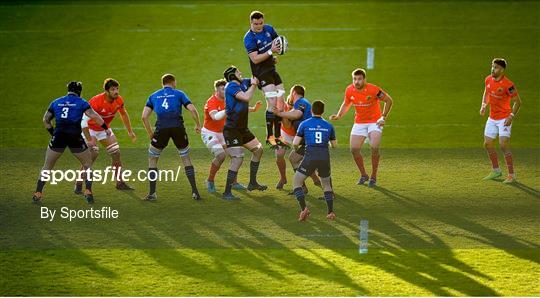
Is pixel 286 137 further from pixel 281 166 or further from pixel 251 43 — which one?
pixel 251 43

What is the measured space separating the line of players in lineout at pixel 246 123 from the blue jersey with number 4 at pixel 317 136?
2 centimetres

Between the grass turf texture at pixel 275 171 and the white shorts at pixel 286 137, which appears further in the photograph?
the white shorts at pixel 286 137

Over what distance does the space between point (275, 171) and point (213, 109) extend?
264 cm

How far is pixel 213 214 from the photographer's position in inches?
791

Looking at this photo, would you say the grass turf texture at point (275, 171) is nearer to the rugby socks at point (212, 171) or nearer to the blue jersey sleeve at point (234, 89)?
the rugby socks at point (212, 171)

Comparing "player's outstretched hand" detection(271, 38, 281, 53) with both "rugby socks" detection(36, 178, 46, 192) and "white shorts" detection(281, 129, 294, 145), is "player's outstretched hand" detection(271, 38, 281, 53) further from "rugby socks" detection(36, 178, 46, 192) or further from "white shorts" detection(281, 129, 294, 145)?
"rugby socks" detection(36, 178, 46, 192)

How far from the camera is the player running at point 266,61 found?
19.9m

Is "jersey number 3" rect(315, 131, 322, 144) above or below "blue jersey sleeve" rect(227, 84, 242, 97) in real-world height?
below

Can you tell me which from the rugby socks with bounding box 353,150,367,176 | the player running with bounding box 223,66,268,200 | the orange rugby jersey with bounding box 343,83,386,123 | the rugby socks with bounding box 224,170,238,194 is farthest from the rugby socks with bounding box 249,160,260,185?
the orange rugby jersey with bounding box 343,83,386,123

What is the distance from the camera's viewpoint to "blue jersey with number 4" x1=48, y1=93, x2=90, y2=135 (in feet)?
66.1

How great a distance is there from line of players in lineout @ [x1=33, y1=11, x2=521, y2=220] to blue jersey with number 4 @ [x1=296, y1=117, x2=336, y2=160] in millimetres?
17

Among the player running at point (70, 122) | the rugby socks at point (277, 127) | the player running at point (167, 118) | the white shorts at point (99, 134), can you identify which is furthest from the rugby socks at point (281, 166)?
the player running at point (70, 122)

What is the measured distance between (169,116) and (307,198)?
3128 millimetres

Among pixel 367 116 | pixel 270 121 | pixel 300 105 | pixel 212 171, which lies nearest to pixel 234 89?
pixel 270 121
